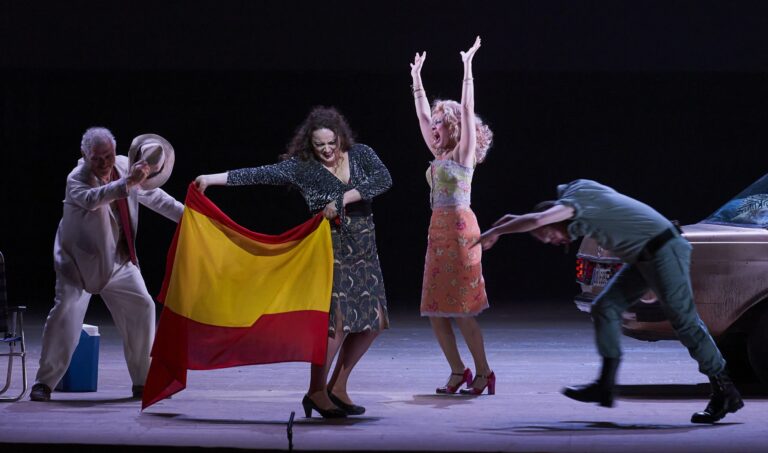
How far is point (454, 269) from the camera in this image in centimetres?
884

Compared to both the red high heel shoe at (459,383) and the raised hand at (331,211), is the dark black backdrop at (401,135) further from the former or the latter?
the raised hand at (331,211)

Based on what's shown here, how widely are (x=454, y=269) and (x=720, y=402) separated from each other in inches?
83.0

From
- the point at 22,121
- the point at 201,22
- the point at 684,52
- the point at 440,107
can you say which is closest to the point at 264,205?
the point at 22,121

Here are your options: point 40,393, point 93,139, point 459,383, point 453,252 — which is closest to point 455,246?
point 453,252

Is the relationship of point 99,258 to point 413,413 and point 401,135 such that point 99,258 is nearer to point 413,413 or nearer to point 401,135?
point 413,413

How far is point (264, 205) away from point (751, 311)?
50.8 feet

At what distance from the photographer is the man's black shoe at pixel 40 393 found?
8.45m

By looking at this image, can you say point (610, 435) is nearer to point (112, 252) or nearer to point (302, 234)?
point (302, 234)

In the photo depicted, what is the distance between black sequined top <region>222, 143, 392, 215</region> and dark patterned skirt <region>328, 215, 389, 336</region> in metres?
0.16

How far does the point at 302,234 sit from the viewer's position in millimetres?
7941

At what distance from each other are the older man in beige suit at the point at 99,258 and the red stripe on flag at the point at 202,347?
2.23 feet

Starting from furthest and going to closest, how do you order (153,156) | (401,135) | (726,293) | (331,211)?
(401,135), (726,293), (153,156), (331,211)

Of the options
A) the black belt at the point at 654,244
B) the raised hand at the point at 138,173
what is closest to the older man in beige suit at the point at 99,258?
the raised hand at the point at 138,173

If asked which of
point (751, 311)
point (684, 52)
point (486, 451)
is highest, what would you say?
point (684, 52)
